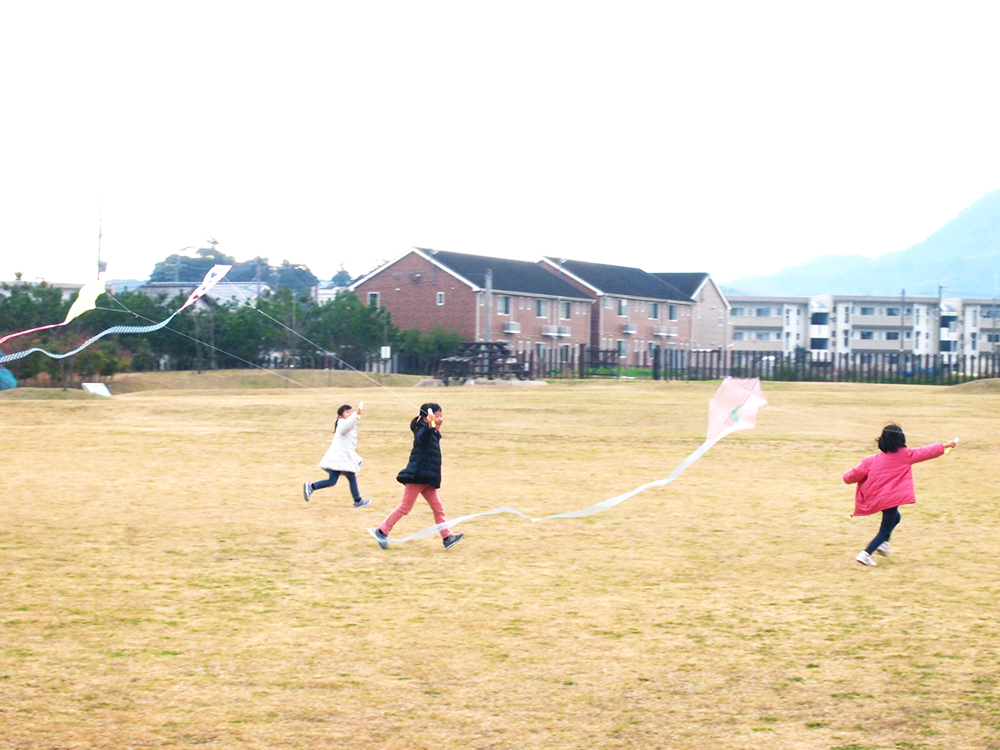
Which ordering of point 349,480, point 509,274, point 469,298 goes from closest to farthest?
point 349,480 → point 469,298 → point 509,274

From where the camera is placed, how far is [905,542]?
1155 centimetres

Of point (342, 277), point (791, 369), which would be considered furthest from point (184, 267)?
point (791, 369)

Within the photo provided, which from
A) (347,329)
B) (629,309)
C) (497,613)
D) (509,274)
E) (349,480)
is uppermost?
(509,274)

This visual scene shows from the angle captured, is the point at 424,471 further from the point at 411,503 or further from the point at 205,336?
the point at 205,336

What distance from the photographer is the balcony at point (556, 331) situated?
78.1 meters

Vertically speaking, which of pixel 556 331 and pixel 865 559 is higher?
pixel 556 331

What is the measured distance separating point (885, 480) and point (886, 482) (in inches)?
0.9

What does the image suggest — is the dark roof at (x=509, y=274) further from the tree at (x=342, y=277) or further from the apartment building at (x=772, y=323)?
the tree at (x=342, y=277)

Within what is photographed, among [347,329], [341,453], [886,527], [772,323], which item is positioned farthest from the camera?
[772,323]

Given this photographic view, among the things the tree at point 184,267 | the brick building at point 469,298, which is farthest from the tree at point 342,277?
the brick building at point 469,298

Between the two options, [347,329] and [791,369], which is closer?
[791,369]

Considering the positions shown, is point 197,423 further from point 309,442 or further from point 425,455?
point 425,455

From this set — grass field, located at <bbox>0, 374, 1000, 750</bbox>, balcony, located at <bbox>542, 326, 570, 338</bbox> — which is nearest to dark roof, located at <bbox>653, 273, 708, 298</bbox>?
balcony, located at <bbox>542, 326, 570, 338</bbox>

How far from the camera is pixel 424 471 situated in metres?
10.8
